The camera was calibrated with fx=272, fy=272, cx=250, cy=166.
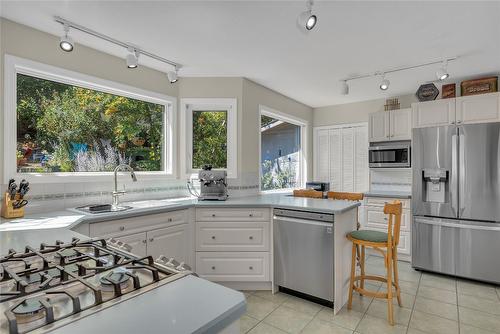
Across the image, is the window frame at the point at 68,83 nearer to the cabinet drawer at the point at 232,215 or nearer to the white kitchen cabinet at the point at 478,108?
the cabinet drawer at the point at 232,215

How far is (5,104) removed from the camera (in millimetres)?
2170

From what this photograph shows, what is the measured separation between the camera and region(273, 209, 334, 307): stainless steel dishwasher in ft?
8.09

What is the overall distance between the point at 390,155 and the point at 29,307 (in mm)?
4337

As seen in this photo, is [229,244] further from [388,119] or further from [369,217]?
[388,119]

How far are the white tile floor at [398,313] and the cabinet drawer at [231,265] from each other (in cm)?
21

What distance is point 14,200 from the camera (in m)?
2.07

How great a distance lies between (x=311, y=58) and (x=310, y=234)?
1.83 m

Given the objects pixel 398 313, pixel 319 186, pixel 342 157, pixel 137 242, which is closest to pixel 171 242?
pixel 137 242

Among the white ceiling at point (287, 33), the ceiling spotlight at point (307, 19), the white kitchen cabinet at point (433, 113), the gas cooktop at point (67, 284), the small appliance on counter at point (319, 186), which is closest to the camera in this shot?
the gas cooktop at point (67, 284)

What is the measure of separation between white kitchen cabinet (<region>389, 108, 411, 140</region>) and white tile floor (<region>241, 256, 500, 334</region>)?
2036 millimetres

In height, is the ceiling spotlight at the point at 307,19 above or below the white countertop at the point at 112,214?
above

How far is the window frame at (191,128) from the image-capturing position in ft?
11.4

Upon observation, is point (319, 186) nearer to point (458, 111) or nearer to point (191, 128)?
point (458, 111)

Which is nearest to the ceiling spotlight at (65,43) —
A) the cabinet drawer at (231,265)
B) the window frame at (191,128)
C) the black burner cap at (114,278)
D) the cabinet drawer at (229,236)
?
the window frame at (191,128)
